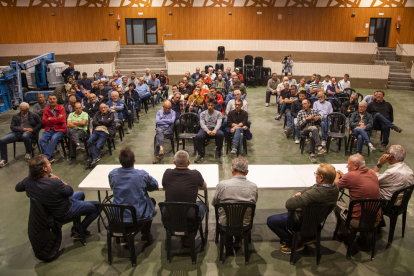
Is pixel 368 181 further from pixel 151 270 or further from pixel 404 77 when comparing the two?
pixel 404 77

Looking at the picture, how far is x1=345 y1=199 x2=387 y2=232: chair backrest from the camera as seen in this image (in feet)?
9.78

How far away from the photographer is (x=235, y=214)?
2955 mm

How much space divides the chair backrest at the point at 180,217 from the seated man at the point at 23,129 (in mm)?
4007

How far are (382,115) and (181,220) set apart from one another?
507 centimetres

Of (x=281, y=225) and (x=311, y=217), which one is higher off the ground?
(x=311, y=217)

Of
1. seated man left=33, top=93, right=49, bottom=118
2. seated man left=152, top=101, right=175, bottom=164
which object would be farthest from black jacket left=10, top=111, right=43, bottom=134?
seated man left=152, top=101, right=175, bottom=164

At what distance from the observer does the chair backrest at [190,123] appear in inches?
241

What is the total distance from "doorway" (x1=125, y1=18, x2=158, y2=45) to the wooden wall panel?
10.9 inches

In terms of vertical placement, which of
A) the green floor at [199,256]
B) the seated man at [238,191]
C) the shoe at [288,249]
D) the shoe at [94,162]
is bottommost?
the green floor at [199,256]

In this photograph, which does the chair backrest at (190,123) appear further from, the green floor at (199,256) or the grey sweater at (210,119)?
the green floor at (199,256)

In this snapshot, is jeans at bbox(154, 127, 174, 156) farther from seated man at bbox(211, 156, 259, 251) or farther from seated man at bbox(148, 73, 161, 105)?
seated man at bbox(148, 73, 161, 105)

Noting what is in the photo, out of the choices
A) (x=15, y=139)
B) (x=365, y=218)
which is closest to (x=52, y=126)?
(x=15, y=139)

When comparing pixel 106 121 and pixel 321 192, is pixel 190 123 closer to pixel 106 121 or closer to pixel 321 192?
pixel 106 121

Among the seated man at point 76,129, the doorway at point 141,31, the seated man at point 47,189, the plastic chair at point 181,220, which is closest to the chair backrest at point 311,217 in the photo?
the plastic chair at point 181,220
